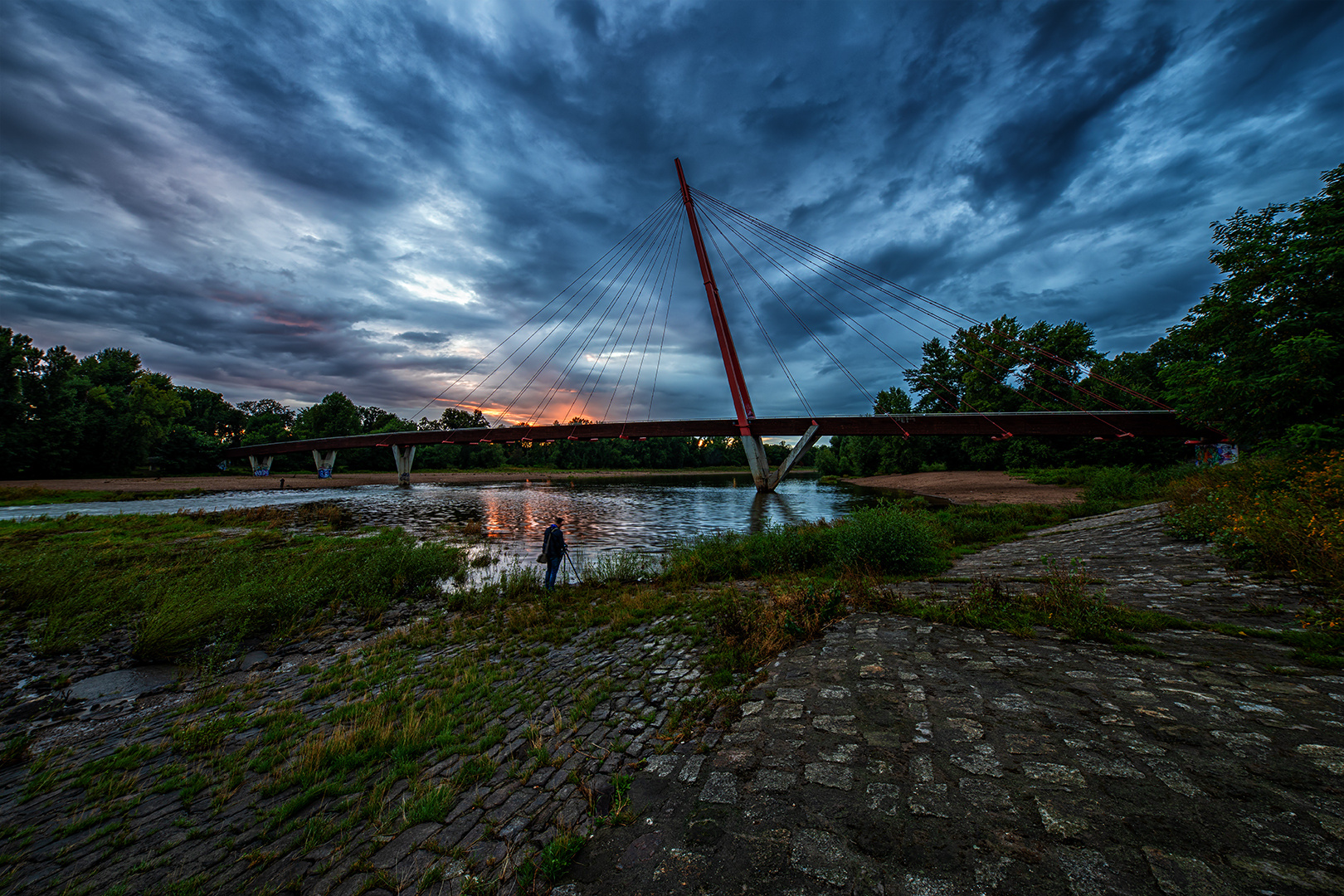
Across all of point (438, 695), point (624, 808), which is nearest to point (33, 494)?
point (438, 695)

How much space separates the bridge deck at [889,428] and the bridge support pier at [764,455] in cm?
67

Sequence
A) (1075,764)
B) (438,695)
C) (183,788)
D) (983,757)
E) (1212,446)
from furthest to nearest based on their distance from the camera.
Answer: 1. (1212,446)
2. (438,695)
3. (183,788)
4. (983,757)
5. (1075,764)

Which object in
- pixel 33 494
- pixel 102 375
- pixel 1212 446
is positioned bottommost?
pixel 33 494

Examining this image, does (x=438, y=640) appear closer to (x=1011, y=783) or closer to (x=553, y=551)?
(x=553, y=551)

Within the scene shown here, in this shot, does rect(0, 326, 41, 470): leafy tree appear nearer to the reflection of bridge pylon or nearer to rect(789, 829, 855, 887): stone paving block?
the reflection of bridge pylon

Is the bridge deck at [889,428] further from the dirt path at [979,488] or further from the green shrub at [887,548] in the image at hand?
the green shrub at [887,548]

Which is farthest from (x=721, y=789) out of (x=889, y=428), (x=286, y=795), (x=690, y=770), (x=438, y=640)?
(x=889, y=428)

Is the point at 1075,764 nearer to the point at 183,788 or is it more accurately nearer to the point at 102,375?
the point at 183,788

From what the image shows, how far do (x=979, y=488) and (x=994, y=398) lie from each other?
59.7 feet

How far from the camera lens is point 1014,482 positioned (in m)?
34.5

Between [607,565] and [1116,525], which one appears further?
[607,565]

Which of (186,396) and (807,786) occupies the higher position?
(186,396)

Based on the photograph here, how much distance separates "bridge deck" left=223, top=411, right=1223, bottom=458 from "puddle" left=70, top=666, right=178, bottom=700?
3067 cm

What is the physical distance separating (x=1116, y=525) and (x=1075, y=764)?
41.8 feet
